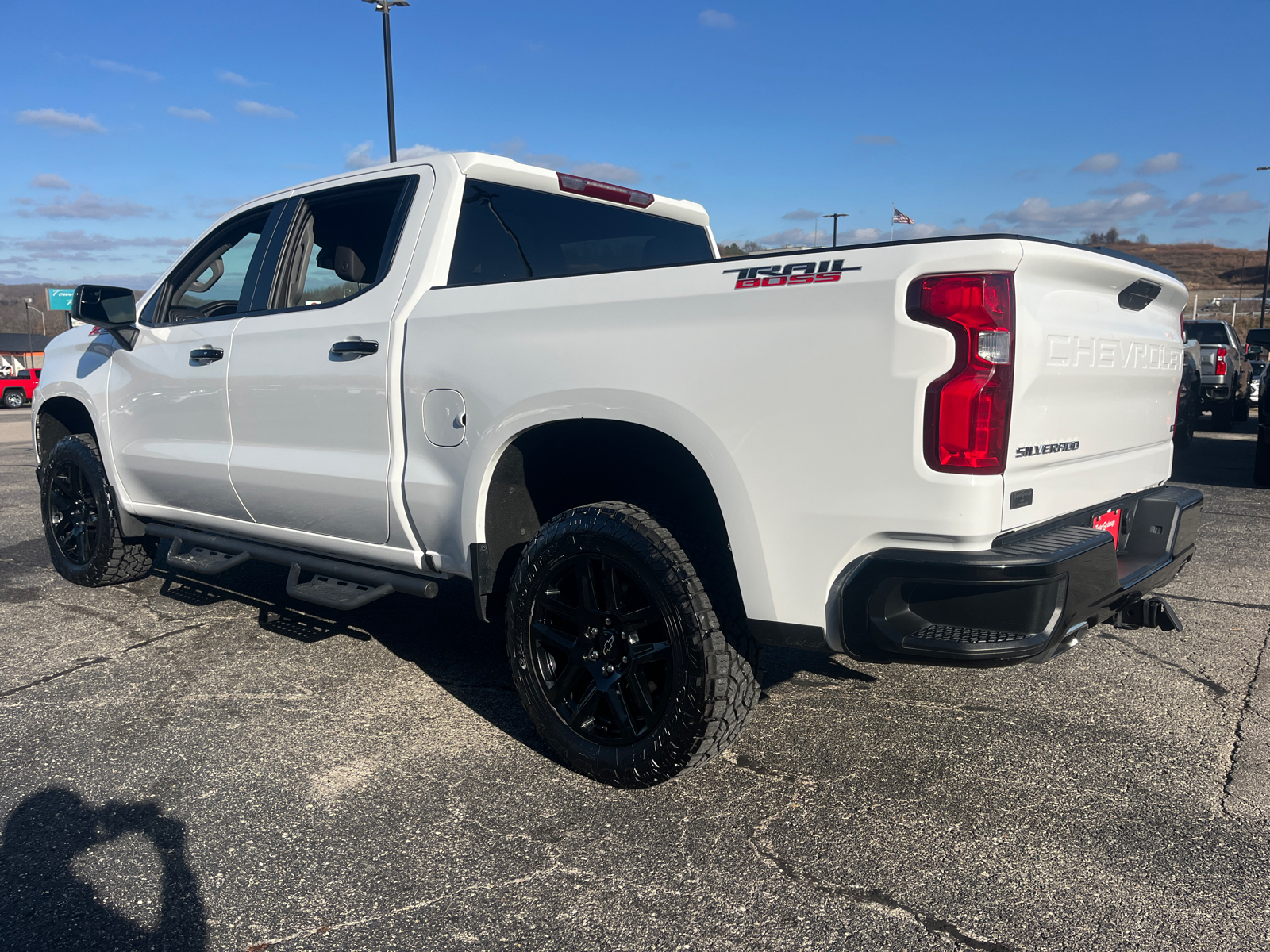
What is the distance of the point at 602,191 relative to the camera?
14.0 feet

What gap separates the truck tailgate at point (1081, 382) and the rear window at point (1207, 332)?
51.1 feet

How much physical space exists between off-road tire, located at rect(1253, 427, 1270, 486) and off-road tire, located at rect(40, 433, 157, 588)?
31.5 feet

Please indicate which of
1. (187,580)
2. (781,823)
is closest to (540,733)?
(781,823)

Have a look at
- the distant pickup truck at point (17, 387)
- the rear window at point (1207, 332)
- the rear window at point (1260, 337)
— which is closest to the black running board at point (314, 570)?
the rear window at point (1260, 337)

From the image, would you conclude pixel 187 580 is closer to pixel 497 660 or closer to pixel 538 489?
pixel 497 660

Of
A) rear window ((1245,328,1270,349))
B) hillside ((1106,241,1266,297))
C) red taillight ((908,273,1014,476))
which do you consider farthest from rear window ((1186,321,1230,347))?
hillside ((1106,241,1266,297))

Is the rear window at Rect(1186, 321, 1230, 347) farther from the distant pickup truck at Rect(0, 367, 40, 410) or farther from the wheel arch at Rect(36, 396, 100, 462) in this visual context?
the distant pickup truck at Rect(0, 367, 40, 410)

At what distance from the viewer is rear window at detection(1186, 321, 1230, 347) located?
54.9 ft

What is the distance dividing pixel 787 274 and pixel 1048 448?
85cm

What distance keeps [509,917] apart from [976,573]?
1413 mm

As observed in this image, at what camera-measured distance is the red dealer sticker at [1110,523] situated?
2967 mm

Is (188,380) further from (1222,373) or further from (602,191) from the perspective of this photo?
(1222,373)

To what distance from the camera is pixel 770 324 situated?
2.53 metres

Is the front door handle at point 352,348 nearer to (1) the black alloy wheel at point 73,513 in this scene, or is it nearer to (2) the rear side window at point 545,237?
(2) the rear side window at point 545,237
